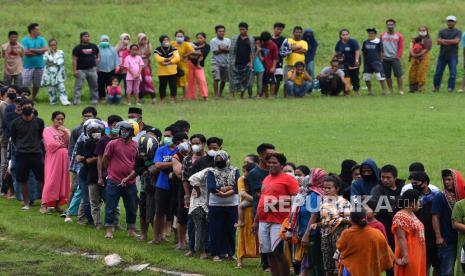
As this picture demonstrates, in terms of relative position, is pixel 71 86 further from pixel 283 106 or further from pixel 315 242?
pixel 315 242

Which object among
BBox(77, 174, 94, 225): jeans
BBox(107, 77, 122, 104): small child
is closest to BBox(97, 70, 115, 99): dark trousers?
BBox(107, 77, 122, 104): small child

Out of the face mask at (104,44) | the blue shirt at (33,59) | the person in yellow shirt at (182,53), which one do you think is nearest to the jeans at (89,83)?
the face mask at (104,44)

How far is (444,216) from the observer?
16.2 m

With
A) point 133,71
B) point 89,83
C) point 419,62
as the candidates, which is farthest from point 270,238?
point 419,62

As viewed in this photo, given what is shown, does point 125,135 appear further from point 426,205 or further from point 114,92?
point 114,92

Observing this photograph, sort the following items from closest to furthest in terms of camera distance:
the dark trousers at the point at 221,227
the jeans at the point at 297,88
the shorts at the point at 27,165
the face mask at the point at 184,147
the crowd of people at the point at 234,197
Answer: the crowd of people at the point at 234,197 < the dark trousers at the point at 221,227 < the face mask at the point at 184,147 < the shorts at the point at 27,165 < the jeans at the point at 297,88

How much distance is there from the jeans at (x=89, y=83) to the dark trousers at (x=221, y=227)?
47.9 ft

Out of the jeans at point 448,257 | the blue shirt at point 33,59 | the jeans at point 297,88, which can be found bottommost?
the jeans at point 448,257

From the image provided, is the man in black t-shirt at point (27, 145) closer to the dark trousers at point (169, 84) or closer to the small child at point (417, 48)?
the dark trousers at point (169, 84)

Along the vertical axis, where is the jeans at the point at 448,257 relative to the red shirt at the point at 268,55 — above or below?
below

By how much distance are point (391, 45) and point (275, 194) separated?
18572 millimetres

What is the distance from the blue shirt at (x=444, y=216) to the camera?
52.7 ft

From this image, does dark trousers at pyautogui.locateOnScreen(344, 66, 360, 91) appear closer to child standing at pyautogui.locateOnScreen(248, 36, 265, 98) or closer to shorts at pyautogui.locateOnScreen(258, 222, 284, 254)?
child standing at pyautogui.locateOnScreen(248, 36, 265, 98)

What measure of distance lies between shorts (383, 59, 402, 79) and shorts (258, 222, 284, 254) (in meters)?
18.0
